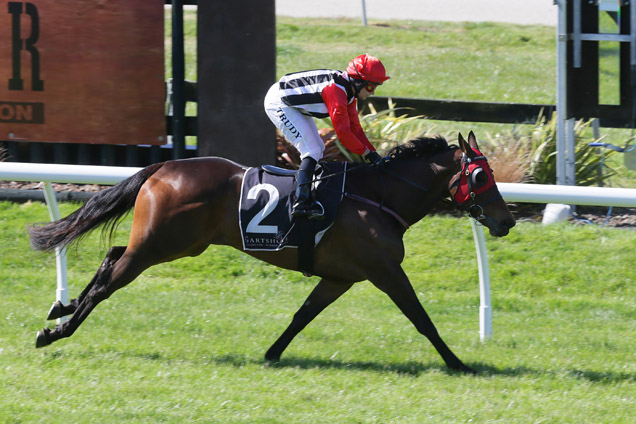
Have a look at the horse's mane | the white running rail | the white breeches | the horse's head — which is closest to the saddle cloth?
the white breeches

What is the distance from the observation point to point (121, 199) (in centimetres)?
612

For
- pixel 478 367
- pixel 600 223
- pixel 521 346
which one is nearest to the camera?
pixel 478 367

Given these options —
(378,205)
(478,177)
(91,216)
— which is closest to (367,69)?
(378,205)

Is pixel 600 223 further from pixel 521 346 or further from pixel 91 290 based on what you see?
pixel 91 290

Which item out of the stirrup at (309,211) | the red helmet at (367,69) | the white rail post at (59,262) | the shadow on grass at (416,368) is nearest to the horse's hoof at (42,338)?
the white rail post at (59,262)

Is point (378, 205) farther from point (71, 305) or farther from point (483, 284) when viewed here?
point (71, 305)

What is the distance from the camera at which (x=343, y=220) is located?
19.2 ft

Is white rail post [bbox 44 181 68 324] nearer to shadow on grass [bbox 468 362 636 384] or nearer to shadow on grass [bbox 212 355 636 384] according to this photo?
shadow on grass [bbox 212 355 636 384]

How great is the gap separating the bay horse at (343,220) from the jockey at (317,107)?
0.24 meters

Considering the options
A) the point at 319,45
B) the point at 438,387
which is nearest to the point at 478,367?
the point at 438,387

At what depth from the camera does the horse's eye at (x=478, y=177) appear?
18.9 feet

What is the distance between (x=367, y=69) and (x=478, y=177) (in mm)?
957

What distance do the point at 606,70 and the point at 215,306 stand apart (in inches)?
185

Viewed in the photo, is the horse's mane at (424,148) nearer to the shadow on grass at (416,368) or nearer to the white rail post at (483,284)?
the white rail post at (483,284)
